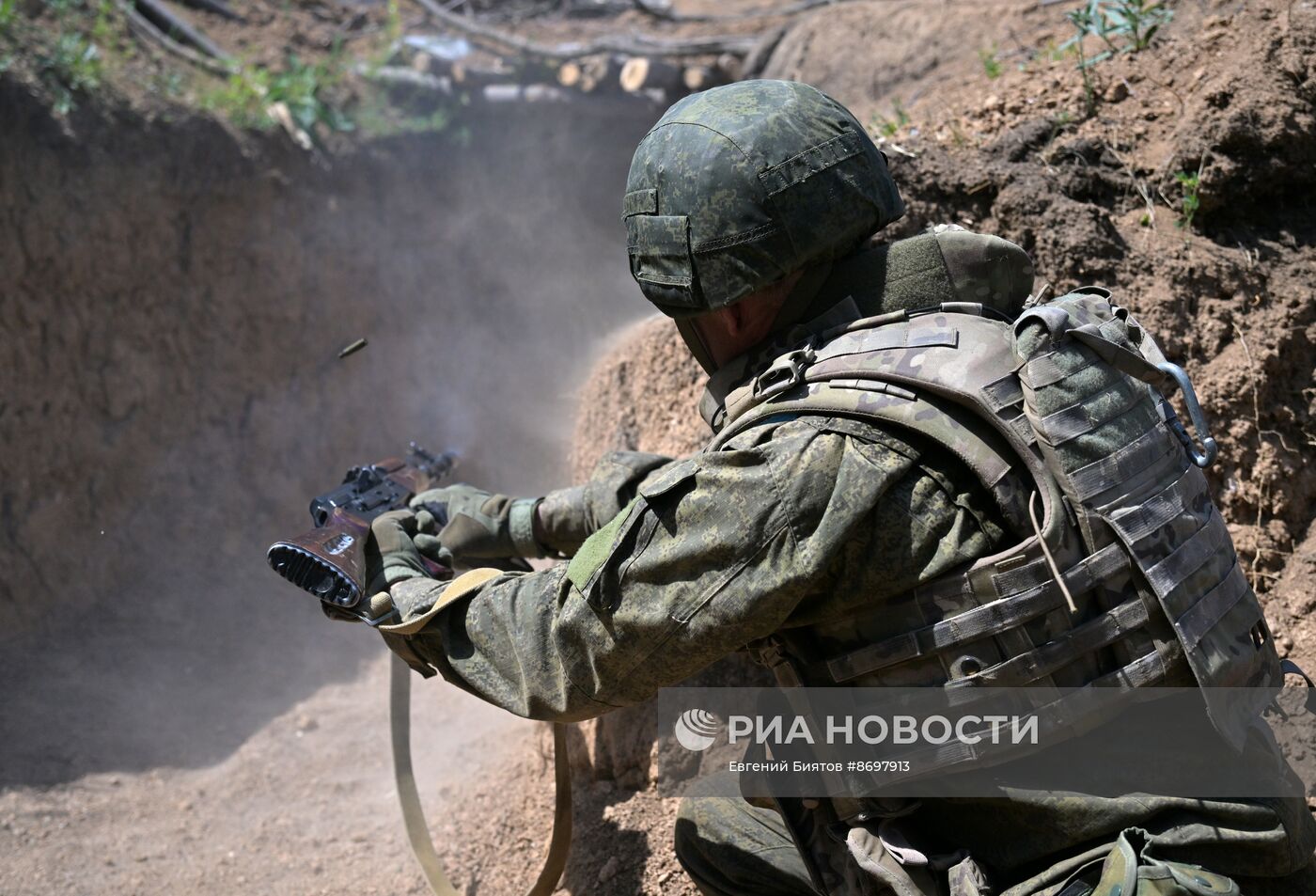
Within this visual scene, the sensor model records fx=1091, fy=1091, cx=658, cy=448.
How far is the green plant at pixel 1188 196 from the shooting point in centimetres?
354

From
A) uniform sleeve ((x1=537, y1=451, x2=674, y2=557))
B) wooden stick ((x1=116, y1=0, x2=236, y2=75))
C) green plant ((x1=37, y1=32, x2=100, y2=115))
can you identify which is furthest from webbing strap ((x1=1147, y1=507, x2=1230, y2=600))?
wooden stick ((x1=116, y1=0, x2=236, y2=75))

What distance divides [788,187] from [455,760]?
10.8 ft

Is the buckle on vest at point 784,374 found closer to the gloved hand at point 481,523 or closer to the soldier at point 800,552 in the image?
the soldier at point 800,552

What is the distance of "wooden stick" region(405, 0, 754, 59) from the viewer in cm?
859

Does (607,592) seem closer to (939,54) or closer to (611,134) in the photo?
(939,54)

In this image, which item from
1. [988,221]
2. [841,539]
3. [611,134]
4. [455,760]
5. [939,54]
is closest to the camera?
[841,539]

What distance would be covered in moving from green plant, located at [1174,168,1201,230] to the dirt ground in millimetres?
16

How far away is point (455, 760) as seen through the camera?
4668 millimetres

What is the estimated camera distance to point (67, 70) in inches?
227

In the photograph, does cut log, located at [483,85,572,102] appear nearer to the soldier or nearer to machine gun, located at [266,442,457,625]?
machine gun, located at [266,442,457,625]

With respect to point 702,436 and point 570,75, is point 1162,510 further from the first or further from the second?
point 570,75

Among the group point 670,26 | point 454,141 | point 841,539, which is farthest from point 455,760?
point 670,26

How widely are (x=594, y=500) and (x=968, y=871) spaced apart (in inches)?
54.6

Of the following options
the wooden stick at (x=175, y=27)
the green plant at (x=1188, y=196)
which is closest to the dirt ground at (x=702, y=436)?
the green plant at (x=1188, y=196)
